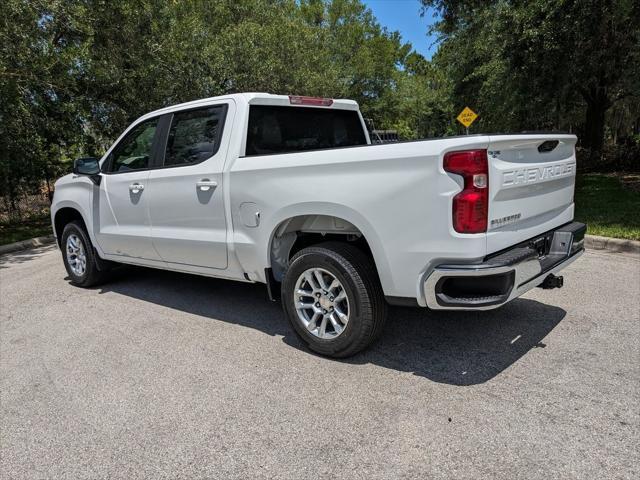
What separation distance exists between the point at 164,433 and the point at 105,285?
373 cm

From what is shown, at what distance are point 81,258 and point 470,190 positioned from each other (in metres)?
4.93

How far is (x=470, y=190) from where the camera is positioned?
2.74 m

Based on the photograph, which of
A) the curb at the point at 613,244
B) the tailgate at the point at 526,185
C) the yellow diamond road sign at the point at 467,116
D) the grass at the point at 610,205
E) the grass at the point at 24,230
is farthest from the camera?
the yellow diamond road sign at the point at 467,116

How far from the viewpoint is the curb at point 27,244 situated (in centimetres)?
892

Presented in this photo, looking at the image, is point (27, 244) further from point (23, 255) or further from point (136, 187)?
point (136, 187)

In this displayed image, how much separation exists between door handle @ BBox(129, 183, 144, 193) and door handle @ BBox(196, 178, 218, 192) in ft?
3.02

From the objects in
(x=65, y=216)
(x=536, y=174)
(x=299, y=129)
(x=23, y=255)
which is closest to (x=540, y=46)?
(x=299, y=129)

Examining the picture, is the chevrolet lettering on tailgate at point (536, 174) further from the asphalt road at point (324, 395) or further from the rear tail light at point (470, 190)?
the asphalt road at point (324, 395)

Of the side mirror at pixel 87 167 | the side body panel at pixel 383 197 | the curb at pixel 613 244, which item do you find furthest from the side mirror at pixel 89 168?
the curb at pixel 613 244

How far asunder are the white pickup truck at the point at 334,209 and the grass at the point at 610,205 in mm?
3947

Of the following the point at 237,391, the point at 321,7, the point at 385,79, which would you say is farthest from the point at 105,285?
the point at 385,79

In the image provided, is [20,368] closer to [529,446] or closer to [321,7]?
[529,446]

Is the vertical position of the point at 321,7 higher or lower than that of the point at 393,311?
higher

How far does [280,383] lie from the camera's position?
326 centimetres
